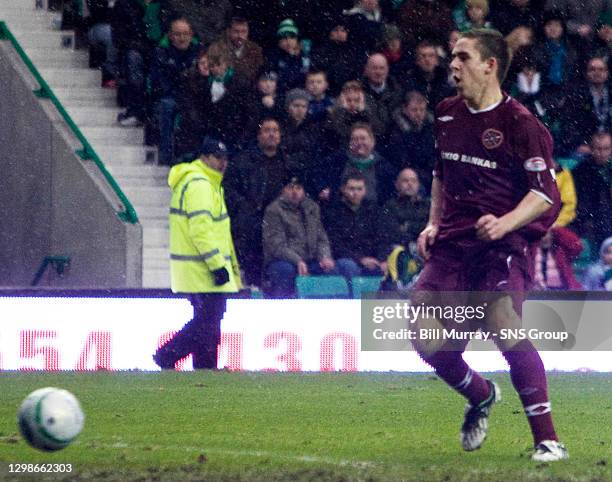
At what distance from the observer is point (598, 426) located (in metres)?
10.6

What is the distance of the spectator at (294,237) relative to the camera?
609 inches

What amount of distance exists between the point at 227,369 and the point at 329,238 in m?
2.25

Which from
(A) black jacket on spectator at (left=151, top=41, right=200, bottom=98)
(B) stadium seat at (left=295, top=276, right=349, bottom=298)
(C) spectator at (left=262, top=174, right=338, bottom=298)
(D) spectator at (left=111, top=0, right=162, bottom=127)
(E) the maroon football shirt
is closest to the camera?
(E) the maroon football shirt

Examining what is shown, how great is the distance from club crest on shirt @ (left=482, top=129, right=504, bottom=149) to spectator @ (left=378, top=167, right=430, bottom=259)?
7092 mm

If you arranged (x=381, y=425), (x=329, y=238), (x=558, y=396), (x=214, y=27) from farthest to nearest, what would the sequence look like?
(x=214, y=27)
(x=329, y=238)
(x=558, y=396)
(x=381, y=425)

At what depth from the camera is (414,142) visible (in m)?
16.8

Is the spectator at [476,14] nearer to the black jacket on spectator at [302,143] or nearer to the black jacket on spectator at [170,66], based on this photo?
the black jacket on spectator at [302,143]

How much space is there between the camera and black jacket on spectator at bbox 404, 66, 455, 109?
17.2 meters

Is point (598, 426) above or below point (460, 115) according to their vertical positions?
below

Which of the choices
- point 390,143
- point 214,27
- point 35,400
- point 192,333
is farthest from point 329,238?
point 35,400

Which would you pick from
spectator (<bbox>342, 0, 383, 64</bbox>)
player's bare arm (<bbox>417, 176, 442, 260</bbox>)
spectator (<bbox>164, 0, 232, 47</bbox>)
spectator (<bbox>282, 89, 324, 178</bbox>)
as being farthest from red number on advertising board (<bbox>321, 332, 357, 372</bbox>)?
player's bare arm (<bbox>417, 176, 442, 260</bbox>)

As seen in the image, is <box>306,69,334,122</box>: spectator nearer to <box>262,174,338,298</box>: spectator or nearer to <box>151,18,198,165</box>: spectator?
<box>262,174,338,298</box>: spectator

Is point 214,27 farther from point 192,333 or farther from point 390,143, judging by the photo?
point 192,333

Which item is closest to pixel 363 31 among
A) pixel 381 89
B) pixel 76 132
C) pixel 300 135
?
pixel 381 89
